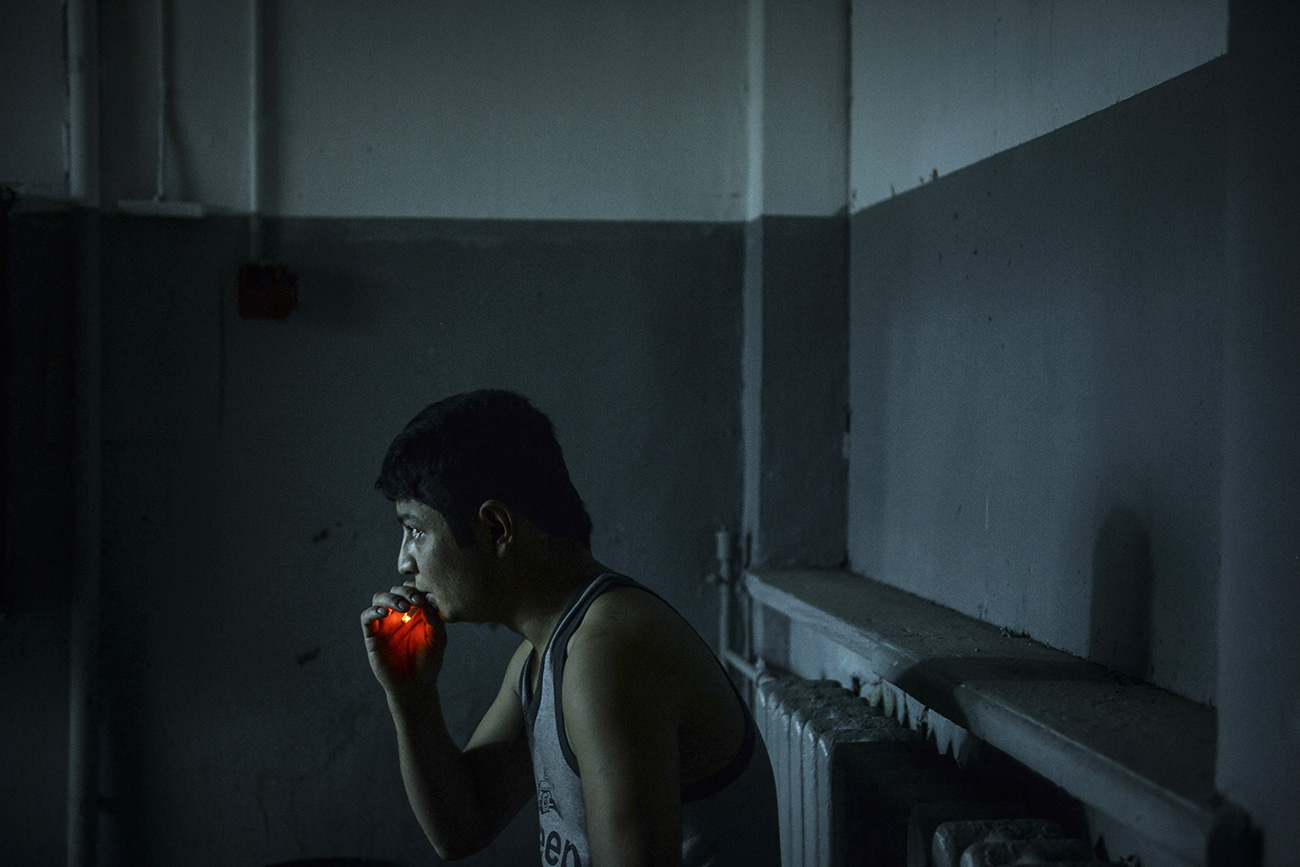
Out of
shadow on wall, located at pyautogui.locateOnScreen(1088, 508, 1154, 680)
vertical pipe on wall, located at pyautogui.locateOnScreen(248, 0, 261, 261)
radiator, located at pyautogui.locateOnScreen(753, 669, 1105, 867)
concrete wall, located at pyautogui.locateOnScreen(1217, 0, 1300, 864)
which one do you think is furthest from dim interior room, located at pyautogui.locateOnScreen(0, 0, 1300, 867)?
concrete wall, located at pyautogui.locateOnScreen(1217, 0, 1300, 864)

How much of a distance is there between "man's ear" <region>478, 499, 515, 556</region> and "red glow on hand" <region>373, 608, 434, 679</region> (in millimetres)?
238

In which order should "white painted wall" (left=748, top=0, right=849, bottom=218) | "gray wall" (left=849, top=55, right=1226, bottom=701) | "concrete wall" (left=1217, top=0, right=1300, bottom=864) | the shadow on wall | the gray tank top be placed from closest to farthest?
"concrete wall" (left=1217, top=0, right=1300, bottom=864) < the gray tank top < "gray wall" (left=849, top=55, right=1226, bottom=701) < the shadow on wall < "white painted wall" (left=748, top=0, right=849, bottom=218)

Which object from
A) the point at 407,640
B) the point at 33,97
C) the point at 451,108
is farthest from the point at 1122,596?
the point at 33,97

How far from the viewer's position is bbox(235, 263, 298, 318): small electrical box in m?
2.43

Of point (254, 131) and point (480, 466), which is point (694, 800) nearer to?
point (480, 466)

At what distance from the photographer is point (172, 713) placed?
8.14 feet

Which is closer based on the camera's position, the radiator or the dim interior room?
the radiator

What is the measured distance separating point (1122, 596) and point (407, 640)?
1.03 m

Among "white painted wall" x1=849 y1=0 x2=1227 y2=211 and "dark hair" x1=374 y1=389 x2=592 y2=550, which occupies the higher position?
"white painted wall" x1=849 y1=0 x2=1227 y2=211

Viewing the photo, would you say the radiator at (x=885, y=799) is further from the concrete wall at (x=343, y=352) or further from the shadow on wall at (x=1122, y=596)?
the concrete wall at (x=343, y=352)

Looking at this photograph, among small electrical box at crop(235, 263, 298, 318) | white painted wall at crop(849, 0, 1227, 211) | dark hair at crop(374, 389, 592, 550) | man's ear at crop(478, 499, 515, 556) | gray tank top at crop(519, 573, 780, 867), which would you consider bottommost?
gray tank top at crop(519, 573, 780, 867)

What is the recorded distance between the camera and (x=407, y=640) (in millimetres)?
1503

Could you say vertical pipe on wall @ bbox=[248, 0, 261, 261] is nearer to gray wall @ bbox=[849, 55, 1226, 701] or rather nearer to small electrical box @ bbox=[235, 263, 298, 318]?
small electrical box @ bbox=[235, 263, 298, 318]

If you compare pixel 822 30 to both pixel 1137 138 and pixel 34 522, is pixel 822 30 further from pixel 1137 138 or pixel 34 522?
pixel 34 522
